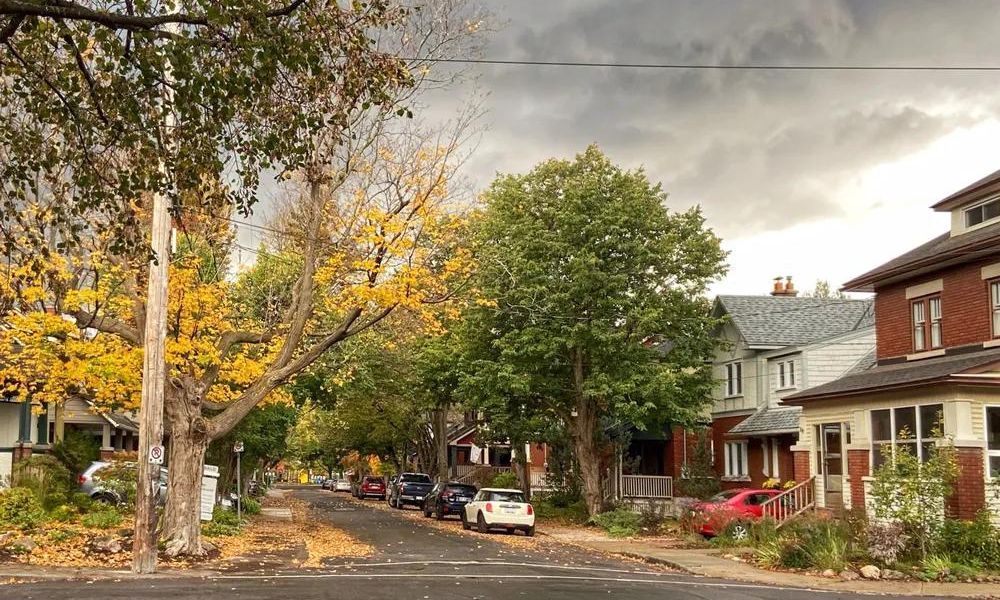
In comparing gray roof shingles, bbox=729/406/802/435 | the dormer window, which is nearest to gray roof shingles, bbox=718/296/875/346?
gray roof shingles, bbox=729/406/802/435

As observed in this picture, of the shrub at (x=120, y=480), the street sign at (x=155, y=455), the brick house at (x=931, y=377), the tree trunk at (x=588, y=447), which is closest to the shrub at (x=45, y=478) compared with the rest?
the shrub at (x=120, y=480)

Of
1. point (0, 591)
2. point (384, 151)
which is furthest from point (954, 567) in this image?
point (0, 591)

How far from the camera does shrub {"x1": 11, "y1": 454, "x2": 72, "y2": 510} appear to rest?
26.8 meters

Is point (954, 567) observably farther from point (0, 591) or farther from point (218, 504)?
point (218, 504)

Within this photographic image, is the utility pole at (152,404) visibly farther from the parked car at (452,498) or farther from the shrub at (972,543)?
the parked car at (452,498)

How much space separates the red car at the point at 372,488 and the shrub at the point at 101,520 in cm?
4281

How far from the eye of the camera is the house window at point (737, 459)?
4078 centimetres

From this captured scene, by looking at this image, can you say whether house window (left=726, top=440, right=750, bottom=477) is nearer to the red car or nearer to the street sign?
the street sign

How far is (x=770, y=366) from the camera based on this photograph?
39.8m

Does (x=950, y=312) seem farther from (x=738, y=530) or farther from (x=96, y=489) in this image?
(x=96, y=489)

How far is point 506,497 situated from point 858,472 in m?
10.5

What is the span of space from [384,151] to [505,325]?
1468cm

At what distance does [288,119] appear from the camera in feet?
35.6

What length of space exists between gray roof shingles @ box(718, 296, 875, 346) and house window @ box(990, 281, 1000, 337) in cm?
1460
